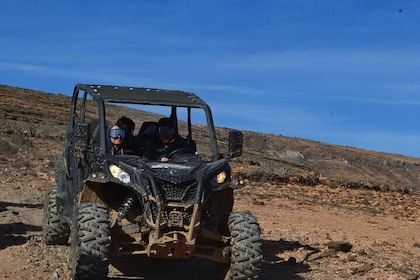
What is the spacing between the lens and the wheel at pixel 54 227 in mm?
9578

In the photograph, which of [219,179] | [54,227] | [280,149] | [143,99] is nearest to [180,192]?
[219,179]

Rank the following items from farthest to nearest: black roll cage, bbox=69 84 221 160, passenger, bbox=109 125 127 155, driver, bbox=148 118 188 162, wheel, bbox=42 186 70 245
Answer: wheel, bbox=42 186 70 245 → driver, bbox=148 118 188 162 → passenger, bbox=109 125 127 155 → black roll cage, bbox=69 84 221 160

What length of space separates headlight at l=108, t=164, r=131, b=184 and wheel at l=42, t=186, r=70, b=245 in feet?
8.06

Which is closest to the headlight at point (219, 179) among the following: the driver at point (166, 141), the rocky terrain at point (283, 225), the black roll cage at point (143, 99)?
the black roll cage at point (143, 99)

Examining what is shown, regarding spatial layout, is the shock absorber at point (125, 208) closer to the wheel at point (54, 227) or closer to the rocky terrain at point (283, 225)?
the rocky terrain at point (283, 225)

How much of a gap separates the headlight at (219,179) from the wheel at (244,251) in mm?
443

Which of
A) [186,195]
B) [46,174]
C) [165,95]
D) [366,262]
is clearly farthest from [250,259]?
[46,174]

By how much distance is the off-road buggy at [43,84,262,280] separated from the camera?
679 centimetres

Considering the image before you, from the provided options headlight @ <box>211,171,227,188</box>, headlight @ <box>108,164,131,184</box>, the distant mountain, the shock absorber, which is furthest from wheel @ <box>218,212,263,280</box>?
the distant mountain

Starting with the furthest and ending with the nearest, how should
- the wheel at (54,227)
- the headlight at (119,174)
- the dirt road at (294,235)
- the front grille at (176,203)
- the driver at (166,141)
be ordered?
the wheel at (54,227)
the dirt road at (294,235)
the driver at (166,141)
the headlight at (119,174)
the front grille at (176,203)

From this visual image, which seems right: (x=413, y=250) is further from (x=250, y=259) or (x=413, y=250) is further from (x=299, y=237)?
(x=250, y=259)

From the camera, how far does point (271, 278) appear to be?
27.9 ft

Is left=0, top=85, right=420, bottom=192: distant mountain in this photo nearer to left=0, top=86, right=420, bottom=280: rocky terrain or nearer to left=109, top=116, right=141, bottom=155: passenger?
left=0, top=86, right=420, bottom=280: rocky terrain

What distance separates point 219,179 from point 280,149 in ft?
160
